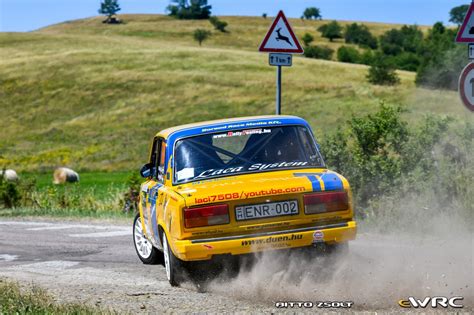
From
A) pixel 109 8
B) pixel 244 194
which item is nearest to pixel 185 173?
pixel 244 194

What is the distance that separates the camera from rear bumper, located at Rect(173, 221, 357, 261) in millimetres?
8273

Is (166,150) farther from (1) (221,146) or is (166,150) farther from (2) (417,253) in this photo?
(2) (417,253)

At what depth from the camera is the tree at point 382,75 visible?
83.5 meters

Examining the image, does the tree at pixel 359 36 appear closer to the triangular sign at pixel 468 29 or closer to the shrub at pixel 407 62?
the shrub at pixel 407 62

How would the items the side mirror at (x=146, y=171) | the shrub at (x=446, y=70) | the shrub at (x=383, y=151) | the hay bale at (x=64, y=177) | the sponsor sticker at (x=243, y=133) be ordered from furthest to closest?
1. the shrub at (x=446, y=70)
2. the hay bale at (x=64, y=177)
3. the shrub at (x=383, y=151)
4. the side mirror at (x=146, y=171)
5. the sponsor sticker at (x=243, y=133)

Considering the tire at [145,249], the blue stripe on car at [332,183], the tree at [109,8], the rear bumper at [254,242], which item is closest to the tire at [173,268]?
the rear bumper at [254,242]

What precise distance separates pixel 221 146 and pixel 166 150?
2.00ft

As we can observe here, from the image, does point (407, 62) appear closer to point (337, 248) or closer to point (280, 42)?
point (280, 42)

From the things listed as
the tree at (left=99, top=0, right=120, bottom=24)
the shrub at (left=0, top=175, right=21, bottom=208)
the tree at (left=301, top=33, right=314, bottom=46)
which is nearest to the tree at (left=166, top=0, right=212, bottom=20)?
the tree at (left=99, top=0, right=120, bottom=24)

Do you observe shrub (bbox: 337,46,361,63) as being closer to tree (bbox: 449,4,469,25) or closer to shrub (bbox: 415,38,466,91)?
shrub (bbox: 415,38,466,91)

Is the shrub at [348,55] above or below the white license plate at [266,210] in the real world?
below

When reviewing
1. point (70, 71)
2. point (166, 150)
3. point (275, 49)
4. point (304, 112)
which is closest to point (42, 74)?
point (70, 71)

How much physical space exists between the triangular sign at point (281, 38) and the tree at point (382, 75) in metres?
68.4

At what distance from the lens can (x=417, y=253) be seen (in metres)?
9.95
